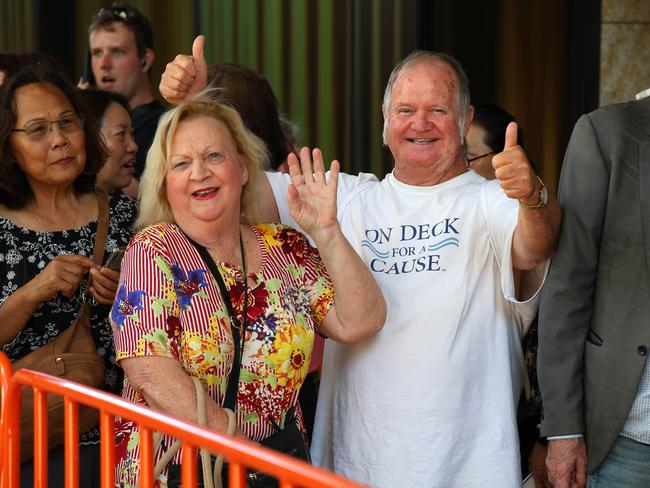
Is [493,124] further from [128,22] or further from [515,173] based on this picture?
[128,22]

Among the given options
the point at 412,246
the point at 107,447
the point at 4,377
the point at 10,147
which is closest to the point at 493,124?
the point at 412,246

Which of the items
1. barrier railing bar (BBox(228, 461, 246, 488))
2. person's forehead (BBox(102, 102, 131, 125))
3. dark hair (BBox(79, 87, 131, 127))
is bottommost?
barrier railing bar (BBox(228, 461, 246, 488))

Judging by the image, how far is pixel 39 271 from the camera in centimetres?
334

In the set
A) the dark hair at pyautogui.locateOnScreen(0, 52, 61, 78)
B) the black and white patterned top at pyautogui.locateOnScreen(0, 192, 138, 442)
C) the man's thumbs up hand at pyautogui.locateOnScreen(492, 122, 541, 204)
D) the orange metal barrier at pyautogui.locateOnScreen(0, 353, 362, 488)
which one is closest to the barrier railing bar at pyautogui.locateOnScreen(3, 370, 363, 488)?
the orange metal barrier at pyautogui.locateOnScreen(0, 353, 362, 488)

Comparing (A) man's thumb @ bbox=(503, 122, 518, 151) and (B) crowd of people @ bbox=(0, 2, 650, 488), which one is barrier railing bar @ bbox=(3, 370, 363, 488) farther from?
(A) man's thumb @ bbox=(503, 122, 518, 151)

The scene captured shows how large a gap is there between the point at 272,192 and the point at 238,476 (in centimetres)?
176

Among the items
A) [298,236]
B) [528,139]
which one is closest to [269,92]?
[298,236]

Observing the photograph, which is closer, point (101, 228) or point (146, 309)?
point (146, 309)

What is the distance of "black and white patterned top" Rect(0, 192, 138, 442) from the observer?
332cm

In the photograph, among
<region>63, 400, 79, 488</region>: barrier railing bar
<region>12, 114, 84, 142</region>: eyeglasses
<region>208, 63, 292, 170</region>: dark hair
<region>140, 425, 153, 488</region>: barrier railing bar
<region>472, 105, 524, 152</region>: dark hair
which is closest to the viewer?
<region>140, 425, 153, 488</region>: barrier railing bar

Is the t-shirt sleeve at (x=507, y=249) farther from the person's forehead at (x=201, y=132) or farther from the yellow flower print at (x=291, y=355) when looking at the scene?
the person's forehead at (x=201, y=132)

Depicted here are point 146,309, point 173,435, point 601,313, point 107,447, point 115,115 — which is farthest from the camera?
point 115,115

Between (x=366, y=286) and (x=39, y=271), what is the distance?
3.39 ft

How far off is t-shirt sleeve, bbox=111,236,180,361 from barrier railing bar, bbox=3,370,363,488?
0.95ft
